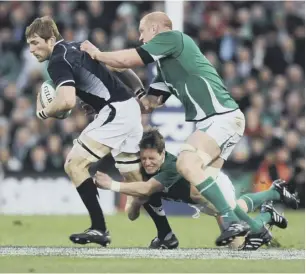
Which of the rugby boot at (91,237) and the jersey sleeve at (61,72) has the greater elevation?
the jersey sleeve at (61,72)

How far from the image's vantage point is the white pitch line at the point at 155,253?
957cm

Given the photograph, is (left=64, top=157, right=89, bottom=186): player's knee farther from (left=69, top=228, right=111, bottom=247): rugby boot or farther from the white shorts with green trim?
the white shorts with green trim

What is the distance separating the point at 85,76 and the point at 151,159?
3.24ft

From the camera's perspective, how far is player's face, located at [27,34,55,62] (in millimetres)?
10117

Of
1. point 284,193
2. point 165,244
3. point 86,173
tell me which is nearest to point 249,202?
point 284,193

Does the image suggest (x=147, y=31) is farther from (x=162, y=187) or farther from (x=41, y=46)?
(x=162, y=187)

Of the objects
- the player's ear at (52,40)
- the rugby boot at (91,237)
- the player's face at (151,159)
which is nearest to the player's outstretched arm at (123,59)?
the player's ear at (52,40)

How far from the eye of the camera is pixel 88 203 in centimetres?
1009

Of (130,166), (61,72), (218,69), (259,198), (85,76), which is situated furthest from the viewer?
(218,69)

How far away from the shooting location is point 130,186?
10.3 m

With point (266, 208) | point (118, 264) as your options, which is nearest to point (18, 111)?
point (266, 208)

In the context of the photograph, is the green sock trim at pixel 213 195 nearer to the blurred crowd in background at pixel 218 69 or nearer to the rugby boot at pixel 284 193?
the rugby boot at pixel 284 193

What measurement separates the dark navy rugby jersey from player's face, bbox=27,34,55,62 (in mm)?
58

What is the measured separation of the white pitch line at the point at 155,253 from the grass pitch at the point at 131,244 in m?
0.02
